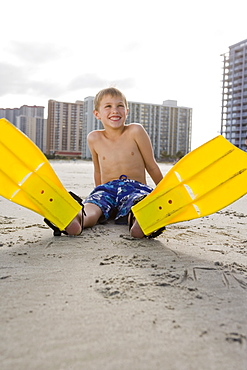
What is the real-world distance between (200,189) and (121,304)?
0.94 metres

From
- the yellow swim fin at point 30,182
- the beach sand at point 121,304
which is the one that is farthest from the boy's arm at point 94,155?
the beach sand at point 121,304

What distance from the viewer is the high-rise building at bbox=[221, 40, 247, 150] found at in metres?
49.4

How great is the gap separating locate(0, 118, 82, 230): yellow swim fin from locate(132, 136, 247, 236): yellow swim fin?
0.38 meters

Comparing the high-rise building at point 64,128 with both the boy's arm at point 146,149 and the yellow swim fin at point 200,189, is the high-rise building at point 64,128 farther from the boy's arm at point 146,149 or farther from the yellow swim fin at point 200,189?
the yellow swim fin at point 200,189

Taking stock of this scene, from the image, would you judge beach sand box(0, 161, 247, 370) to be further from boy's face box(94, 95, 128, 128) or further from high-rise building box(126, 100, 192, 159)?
high-rise building box(126, 100, 192, 159)

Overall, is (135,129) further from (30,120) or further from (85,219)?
(30,120)

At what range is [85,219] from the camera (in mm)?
1911

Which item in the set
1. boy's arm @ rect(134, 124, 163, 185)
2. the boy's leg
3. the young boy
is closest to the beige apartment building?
the young boy

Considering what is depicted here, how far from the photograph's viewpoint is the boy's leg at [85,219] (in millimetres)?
1746

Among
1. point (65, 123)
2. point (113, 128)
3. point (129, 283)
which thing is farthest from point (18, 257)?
point (65, 123)

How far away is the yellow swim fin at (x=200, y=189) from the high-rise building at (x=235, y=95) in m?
50.2

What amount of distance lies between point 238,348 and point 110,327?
0.29 metres

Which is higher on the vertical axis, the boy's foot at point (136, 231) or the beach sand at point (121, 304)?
the boy's foot at point (136, 231)

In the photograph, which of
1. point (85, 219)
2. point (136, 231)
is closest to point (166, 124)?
point (85, 219)
